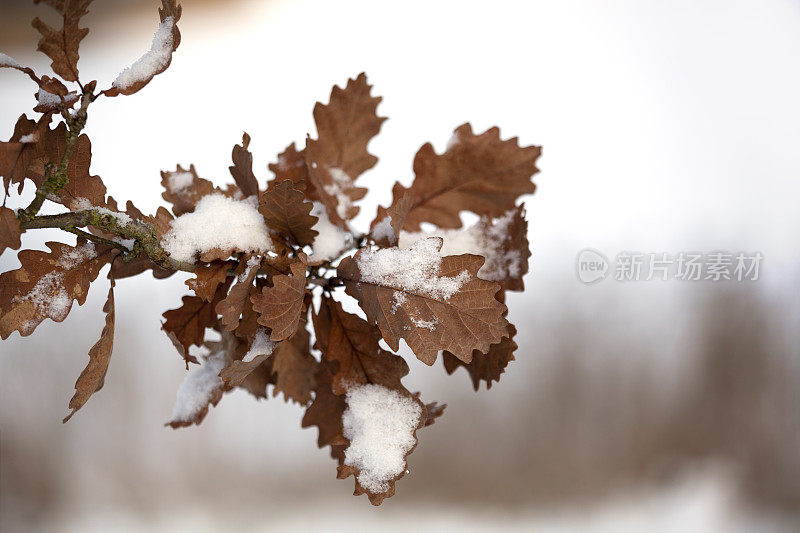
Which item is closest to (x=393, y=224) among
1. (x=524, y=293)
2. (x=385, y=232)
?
(x=385, y=232)

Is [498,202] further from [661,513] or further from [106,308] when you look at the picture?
[661,513]

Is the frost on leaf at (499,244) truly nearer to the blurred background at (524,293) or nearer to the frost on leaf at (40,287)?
the frost on leaf at (40,287)

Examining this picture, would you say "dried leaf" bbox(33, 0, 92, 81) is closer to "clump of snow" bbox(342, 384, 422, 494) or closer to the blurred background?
"clump of snow" bbox(342, 384, 422, 494)

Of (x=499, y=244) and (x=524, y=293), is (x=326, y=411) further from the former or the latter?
(x=524, y=293)

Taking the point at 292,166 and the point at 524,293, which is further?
the point at 524,293

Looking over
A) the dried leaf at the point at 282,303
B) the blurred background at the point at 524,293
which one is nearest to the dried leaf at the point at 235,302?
the dried leaf at the point at 282,303

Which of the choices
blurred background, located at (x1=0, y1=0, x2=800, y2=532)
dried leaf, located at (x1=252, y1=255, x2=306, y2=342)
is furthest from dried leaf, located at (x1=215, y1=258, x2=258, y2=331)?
blurred background, located at (x1=0, y1=0, x2=800, y2=532)
